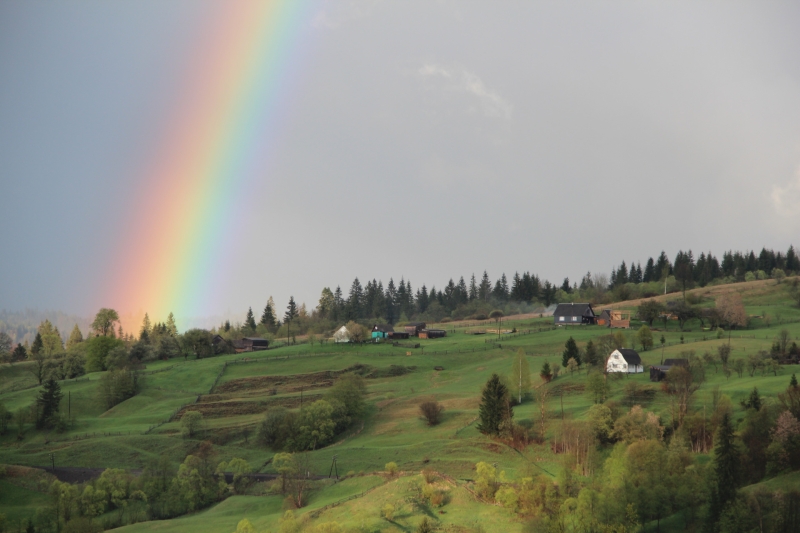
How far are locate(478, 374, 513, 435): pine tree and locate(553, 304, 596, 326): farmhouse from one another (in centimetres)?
6740

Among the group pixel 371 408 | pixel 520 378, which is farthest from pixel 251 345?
pixel 520 378

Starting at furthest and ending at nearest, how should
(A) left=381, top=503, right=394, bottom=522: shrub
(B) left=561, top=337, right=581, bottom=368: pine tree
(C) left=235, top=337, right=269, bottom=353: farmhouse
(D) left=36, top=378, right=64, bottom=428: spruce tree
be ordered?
(C) left=235, top=337, right=269, bottom=353: farmhouse, (D) left=36, top=378, right=64, bottom=428: spruce tree, (B) left=561, top=337, right=581, bottom=368: pine tree, (A) left=381, top=503, right=394, bottom=522: shrub

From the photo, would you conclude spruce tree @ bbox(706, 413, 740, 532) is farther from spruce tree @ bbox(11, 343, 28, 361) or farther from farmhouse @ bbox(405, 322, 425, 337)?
spruce tree @ bbox(11, 343, 28, 361)

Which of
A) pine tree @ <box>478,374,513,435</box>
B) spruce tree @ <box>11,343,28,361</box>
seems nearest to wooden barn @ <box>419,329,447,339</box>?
pine tree @ <box>478,374,513,435</box>

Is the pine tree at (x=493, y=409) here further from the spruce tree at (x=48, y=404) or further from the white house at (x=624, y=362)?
the spruce tree at (x=48, y=404)

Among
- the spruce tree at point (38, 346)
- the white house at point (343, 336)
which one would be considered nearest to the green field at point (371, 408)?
the white house at point (343, 336)

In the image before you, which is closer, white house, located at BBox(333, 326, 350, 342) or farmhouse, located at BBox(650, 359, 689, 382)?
farmhouse, located at BBox(650, 359, 689, 382)

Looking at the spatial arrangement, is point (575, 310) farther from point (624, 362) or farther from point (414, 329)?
point (624, 362)

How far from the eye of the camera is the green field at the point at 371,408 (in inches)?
2601

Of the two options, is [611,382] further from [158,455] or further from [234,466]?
[158,455]

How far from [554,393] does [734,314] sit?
5712cm

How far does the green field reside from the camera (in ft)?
217

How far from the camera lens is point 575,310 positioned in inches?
5768

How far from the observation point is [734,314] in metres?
128
